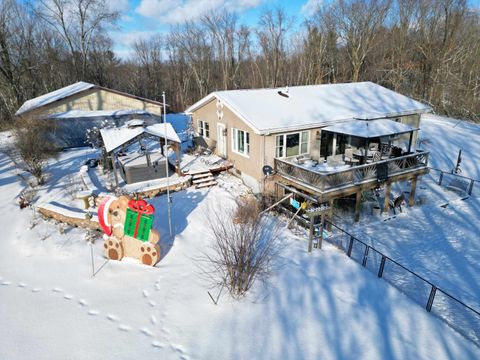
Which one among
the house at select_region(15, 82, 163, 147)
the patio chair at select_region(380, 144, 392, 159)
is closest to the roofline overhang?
the patio chair at select_region(380, 144, 392, 159)

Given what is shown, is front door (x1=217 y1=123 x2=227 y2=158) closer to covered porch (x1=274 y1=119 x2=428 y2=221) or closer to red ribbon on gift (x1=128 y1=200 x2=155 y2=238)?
covered porch (x1=274 y1=119 x2=428 y2=221)

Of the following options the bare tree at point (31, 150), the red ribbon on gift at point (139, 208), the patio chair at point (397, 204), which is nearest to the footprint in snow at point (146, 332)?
the red ribbon on gift at point (139, 208)

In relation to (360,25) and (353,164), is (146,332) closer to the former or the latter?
(353,164)

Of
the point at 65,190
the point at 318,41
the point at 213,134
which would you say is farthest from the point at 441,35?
the point at 65,190

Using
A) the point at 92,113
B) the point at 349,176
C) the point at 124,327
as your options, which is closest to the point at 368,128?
the point at 349,176

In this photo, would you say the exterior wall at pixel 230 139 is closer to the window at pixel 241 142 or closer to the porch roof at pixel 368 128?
the window at pixel 241 142

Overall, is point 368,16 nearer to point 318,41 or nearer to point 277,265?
point 318,41

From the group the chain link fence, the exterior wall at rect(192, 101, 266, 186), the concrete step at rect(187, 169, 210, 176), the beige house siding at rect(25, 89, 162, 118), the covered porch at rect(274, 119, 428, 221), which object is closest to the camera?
the chain link fence
